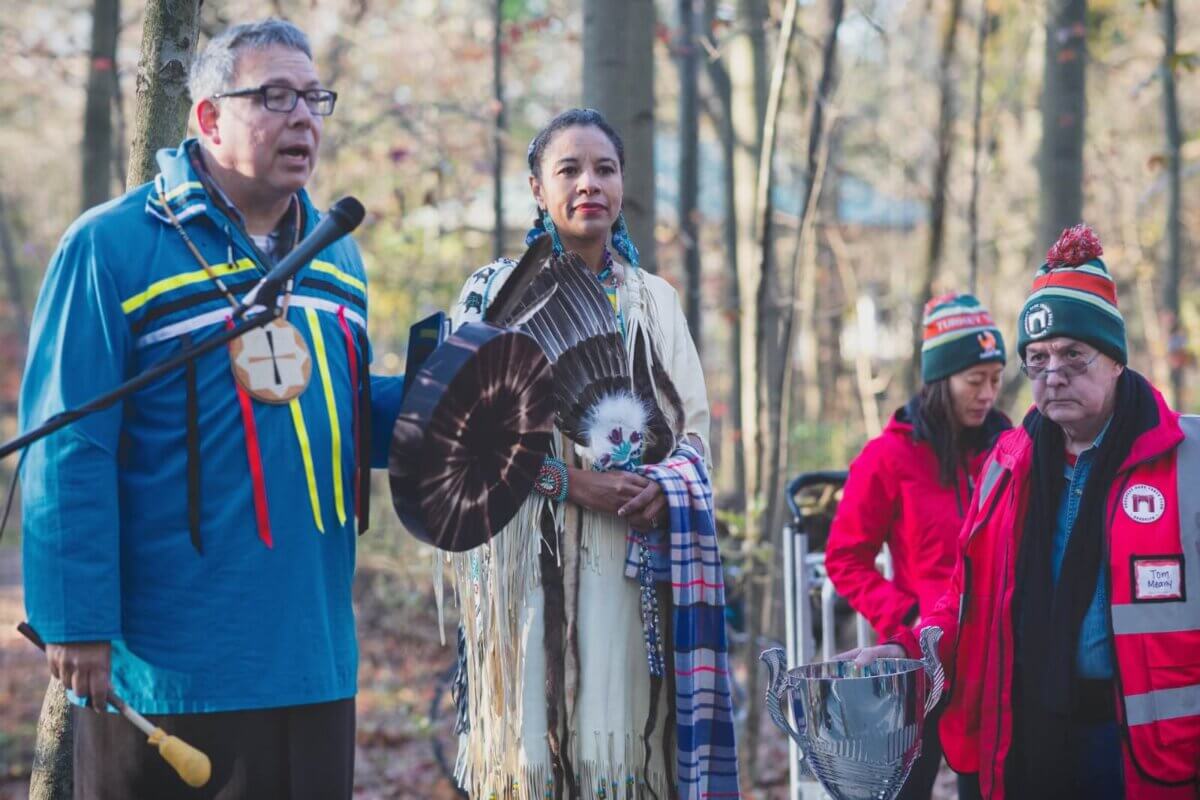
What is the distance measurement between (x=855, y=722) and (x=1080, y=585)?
2.17 feet

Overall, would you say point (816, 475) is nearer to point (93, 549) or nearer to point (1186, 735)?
point (1186, 735)

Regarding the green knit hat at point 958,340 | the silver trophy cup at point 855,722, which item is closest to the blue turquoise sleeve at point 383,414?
the silver trophy cup at point 855,722

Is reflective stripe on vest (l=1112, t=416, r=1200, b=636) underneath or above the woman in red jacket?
underneath

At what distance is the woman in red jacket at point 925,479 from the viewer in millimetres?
4094

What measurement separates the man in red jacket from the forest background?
6.84ft

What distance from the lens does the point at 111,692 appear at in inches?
94.0

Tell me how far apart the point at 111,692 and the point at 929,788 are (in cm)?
258

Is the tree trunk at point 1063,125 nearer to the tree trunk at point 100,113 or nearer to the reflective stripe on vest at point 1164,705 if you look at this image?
the reflective stripe on vest at point 1164,705

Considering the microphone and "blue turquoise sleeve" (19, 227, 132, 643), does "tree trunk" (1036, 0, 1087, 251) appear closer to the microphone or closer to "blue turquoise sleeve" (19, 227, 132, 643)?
the microphone

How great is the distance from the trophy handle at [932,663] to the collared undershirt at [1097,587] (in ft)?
1.03

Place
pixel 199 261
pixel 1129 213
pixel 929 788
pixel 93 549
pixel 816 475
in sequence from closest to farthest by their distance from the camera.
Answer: pixel 93 549, pixel 199 261, pixel 929 788, pixel 816 475, pixel 1129 213

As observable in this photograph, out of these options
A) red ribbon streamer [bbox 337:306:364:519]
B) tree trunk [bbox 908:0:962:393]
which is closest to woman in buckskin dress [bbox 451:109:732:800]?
red ribbon streamer [bbox 337:306:364:519]

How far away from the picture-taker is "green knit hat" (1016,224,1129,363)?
3.12 meters

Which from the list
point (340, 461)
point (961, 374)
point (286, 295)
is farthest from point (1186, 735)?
point (286, 295)
